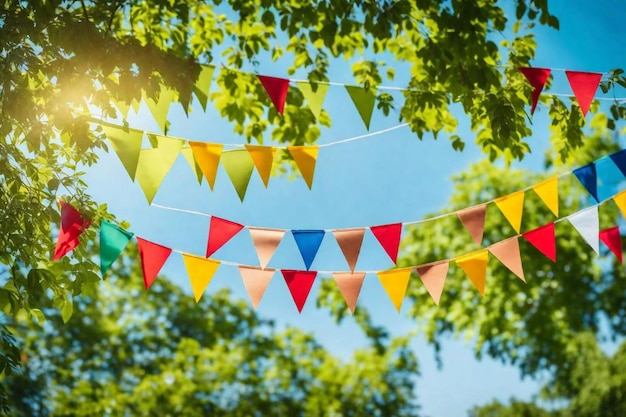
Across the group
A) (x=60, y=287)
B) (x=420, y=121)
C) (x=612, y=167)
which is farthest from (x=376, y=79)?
(x=60, y=287)

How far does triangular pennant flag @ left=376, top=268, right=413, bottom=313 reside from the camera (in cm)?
539

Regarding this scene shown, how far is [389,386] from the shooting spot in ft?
61.6

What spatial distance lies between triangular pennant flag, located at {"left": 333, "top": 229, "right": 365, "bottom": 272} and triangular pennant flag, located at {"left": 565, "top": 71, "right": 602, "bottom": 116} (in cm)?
181

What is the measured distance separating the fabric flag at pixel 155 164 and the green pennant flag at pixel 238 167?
37cm

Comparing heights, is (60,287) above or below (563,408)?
below

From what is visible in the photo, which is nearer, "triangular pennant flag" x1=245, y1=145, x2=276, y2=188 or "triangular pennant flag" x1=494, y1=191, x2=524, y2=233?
"triangular pennant flag" x1=245, y1=145, x2=276, y2=188

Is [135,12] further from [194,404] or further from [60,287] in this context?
[194,404]

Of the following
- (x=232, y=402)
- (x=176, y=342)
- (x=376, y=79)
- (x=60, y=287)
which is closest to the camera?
(x=60, y=287)

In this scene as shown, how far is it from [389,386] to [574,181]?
7694 mm

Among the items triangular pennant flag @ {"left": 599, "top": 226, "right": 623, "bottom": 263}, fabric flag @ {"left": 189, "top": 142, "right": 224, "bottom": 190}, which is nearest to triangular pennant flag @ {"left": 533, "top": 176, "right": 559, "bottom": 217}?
triangular pennant flag @ {"left": 599, "top": 226, "right": 623, "bottom": 263}

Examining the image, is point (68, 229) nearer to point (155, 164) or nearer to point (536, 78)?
point (155, 164)

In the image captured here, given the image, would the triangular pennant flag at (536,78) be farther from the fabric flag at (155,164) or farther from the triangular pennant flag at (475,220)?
the fabric flag at (155,164)

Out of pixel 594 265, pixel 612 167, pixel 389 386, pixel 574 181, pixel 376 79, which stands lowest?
pixel 612 167

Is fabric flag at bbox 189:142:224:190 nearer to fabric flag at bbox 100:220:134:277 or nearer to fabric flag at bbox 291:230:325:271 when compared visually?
fabric flag at bbox 100:220:134:277
